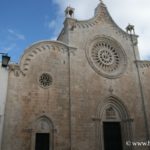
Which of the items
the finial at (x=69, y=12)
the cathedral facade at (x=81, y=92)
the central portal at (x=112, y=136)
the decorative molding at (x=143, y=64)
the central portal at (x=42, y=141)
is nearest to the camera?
the central portal at (x=42, y=141)

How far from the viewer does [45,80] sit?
1412cm

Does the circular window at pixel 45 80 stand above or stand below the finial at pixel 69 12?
below

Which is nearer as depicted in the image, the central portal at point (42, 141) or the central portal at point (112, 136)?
the central portal at point (42, 141)

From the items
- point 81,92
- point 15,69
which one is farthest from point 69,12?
point 15,69

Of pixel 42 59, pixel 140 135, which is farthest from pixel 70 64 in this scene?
pixel 140 135

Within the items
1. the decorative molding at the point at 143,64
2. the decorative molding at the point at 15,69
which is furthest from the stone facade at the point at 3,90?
the decorative molding at the point at 143,64

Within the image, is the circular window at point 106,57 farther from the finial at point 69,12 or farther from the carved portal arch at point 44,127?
the carved portal arch at point 44,127

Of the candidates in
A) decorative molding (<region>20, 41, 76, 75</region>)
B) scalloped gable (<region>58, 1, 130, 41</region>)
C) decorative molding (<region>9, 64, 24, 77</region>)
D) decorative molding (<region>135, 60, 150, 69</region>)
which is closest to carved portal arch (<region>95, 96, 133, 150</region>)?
decorative molding (<region>135, 60, 150, 69</region>)

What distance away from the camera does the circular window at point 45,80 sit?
45.7ft

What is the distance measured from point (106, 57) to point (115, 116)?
4.77 meters

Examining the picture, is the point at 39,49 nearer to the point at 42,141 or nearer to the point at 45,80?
the point at 45,80

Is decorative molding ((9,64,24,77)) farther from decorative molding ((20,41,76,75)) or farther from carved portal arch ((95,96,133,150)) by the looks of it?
carved portal arch ((95,96,133,150))

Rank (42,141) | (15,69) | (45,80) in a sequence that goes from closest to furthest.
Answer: (42,141), (15,69), (45,80)

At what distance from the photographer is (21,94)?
13.0 m
